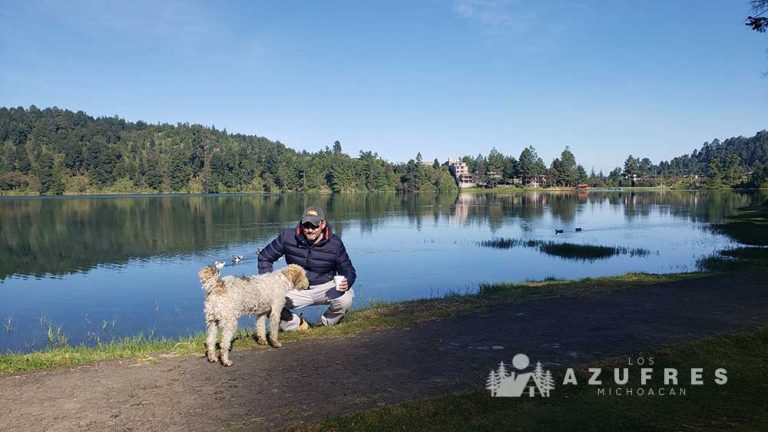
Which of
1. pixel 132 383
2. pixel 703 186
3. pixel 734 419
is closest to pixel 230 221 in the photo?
pixel 132 383

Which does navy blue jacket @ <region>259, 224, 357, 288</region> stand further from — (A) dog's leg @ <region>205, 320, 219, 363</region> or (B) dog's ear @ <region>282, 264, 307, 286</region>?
(A) dog's leg @ <region>205, 320, 219, 363</region>

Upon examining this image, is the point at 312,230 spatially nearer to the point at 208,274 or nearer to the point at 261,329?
the point at 261,329

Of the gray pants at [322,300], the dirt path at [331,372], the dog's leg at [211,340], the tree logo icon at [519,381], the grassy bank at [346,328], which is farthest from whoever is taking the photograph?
the gray pants at [322,300]

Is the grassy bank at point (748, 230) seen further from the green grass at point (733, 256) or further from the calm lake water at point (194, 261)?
the green grass at point (733, 256)

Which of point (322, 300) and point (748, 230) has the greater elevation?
point (322, 300)

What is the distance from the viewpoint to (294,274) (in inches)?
386

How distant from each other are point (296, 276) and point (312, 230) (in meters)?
1.07

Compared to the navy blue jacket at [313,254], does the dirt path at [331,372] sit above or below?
below

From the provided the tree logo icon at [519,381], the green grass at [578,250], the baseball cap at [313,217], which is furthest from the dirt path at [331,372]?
the green grass at [578,250]

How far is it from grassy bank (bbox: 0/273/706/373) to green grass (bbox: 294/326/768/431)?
4042 mm

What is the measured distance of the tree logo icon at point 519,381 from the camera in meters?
6.92

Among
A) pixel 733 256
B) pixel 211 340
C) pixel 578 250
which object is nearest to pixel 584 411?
pixel 211 340

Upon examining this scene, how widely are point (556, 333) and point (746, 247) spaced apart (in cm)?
3360

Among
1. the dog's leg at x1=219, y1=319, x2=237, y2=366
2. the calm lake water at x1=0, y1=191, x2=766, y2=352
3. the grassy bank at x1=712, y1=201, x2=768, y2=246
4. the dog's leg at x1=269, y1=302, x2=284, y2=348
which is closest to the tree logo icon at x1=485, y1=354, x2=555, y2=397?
the dog's leg at x1=269, y1=302, x2=284, y2=348
